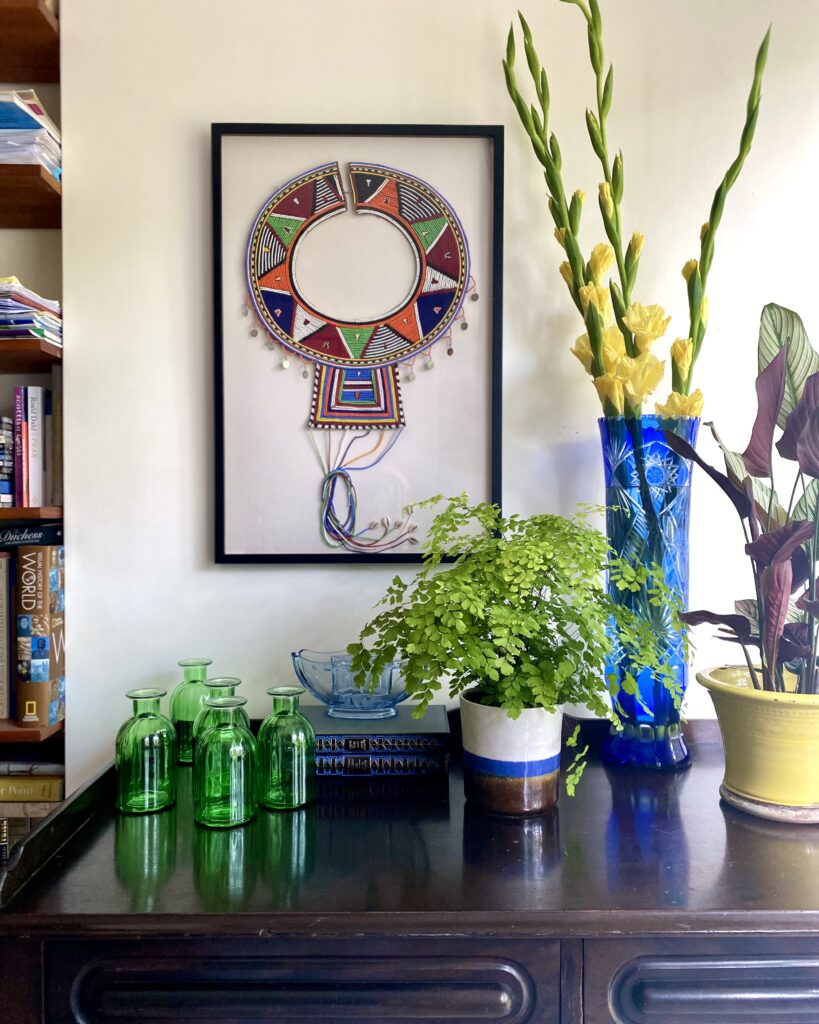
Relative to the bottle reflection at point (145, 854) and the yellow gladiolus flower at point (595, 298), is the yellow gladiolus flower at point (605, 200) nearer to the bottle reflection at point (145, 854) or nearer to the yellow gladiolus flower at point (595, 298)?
the yellow gladiolus flower at point (595, 298)

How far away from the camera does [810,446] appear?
3.33 ft

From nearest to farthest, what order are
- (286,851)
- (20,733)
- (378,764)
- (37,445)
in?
1. (286,851)
2. (378,764)
3. (20,733)
4. (37,445)

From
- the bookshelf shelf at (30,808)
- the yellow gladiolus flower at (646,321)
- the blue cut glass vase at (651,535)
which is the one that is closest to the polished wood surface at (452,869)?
the blue cut glass vase at (651,535)

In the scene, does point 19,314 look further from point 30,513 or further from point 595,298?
point 595,298

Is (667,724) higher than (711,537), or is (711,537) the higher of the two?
(711,537)

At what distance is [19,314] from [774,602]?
1.28 metres

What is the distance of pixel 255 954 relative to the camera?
32.4 inches

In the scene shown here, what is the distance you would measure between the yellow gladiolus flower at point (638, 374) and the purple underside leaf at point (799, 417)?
222mm

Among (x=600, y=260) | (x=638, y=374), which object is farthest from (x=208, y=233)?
(x=638, y=374)

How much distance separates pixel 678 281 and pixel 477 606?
0.80 metres

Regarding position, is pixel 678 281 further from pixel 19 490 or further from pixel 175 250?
pixel 19 490

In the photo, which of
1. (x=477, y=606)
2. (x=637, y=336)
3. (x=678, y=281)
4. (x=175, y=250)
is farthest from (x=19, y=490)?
(x=678, y=281)

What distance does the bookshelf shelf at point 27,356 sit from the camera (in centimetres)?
127

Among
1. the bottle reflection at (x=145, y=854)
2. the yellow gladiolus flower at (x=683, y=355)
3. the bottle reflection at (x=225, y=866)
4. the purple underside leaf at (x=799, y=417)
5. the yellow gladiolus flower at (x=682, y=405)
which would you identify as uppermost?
the yellow gladiolus flower at (x=683, y=355)
